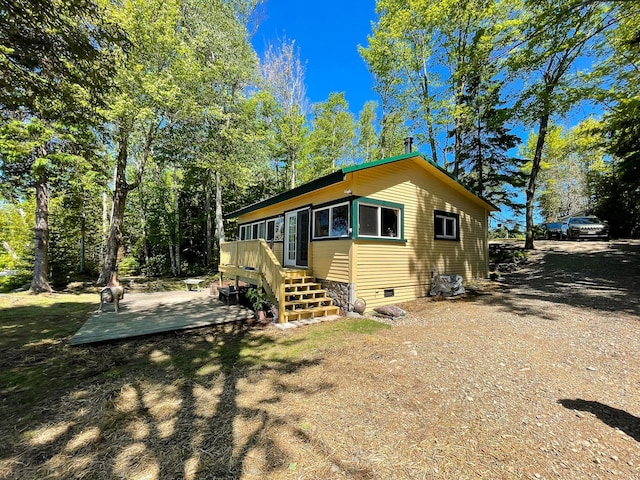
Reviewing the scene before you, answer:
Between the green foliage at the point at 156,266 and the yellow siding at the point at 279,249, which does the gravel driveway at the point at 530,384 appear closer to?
the yellow siding at the point at 279,249

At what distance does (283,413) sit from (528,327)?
16.6 ft

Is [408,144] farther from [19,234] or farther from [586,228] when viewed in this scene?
[19,234]

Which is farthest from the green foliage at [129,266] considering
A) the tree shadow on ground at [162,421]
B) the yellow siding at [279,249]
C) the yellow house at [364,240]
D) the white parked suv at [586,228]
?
the white parked suv at [586,228]

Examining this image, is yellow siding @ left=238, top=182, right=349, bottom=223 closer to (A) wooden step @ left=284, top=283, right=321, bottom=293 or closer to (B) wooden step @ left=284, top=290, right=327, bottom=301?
(A) wooden step @ left=284, top=283, right=321, bottom=293

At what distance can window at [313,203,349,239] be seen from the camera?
7643mm

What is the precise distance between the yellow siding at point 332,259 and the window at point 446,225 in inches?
158

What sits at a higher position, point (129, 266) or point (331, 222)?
point (331, 222)

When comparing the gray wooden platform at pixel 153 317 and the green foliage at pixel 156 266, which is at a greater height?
the green foliage at pixel 156 266

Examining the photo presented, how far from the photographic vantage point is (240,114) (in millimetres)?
16359

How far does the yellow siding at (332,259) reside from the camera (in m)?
7.44

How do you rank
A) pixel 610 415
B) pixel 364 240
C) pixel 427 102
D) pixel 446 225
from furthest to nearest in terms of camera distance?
pixel 427 102 → pixel 446 225 → pixel 364 240 → pixel 610 415

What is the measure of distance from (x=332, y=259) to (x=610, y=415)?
5.91 meters

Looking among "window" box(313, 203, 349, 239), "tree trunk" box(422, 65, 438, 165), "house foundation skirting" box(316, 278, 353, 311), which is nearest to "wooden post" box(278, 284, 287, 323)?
"house foundation skirting" box(316, 278, 353, 311)

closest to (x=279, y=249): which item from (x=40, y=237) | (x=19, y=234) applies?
(x=40, y=237)
